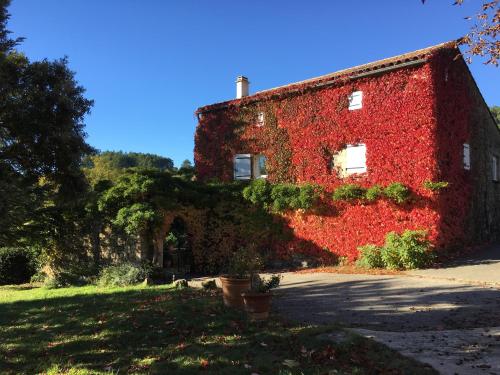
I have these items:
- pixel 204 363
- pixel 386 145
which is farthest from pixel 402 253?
pixel 204 363

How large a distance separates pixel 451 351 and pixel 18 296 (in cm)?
1104

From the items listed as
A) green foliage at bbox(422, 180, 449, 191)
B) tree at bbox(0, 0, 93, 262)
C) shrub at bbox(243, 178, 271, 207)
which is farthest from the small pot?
shrub at bbox(243, 178, 271, 207)

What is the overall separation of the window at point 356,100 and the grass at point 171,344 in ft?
34.7

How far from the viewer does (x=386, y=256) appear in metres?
13.6

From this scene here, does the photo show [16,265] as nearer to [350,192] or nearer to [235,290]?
[235,290]

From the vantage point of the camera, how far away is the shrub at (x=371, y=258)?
1413cm

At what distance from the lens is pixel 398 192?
14.4m

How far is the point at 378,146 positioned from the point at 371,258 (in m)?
4.25

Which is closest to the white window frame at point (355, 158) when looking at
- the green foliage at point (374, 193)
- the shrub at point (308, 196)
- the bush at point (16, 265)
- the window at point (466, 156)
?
the green foliage at point (374, 193)

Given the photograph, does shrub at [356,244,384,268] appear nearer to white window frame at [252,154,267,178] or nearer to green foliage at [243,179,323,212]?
green foliage at [243,179,323,212]

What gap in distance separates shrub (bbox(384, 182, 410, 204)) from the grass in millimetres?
8499

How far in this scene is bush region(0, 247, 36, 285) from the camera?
16953 millimetres

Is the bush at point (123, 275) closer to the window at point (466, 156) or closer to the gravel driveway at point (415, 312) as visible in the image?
the gravel driveway at point (415, 312)

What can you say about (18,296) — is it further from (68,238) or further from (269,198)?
(269,198)
